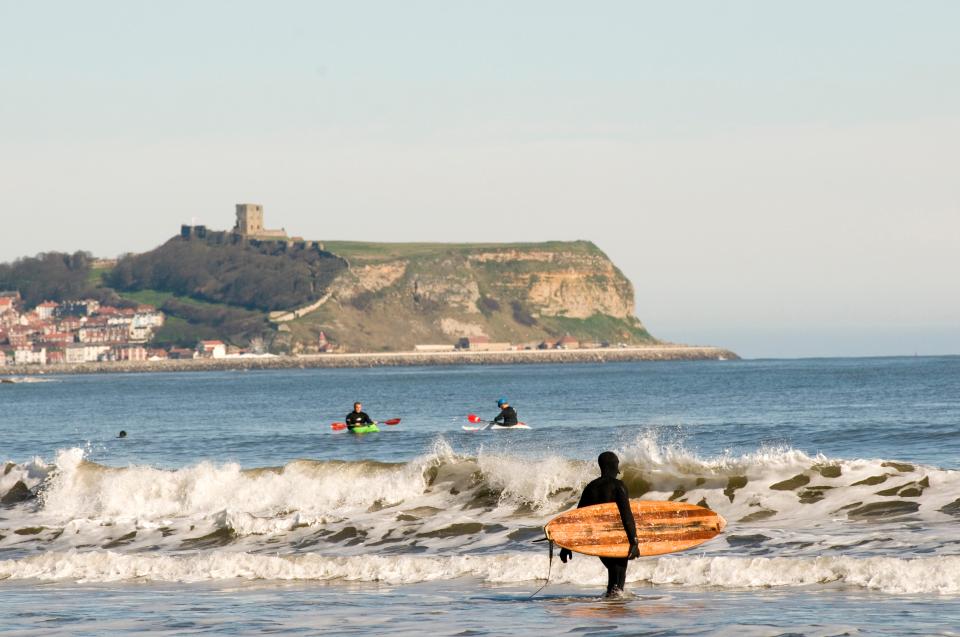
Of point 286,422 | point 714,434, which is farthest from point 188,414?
point 714,434

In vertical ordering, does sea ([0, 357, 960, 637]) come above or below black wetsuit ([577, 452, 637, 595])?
below

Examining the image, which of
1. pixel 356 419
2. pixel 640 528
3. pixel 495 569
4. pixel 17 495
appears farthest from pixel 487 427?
pixel 640 528

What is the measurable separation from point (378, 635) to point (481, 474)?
12.3 metres

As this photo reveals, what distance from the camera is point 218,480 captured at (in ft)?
98.6

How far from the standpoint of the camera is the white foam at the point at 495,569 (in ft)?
58.0

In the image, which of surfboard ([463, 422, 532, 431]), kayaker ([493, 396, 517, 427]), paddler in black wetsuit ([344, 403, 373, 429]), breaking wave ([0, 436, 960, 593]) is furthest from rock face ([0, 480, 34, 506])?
surfboard ([463, 422, 532, 431])

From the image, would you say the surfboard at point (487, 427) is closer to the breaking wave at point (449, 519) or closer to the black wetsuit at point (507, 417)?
the black wetsuit at point (507, 417)

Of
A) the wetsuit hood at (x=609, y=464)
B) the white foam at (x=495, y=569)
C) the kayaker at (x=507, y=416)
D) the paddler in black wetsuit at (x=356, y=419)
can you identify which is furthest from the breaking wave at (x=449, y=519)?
the kayaker at (x=507, y=416)

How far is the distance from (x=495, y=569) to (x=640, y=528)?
2995 mm

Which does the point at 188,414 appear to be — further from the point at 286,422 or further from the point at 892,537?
the point at 892,537

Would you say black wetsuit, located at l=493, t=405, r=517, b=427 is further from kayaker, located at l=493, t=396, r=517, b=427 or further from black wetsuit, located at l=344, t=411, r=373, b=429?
black wetsuit, located at l=344, t=411, r=373, b=429

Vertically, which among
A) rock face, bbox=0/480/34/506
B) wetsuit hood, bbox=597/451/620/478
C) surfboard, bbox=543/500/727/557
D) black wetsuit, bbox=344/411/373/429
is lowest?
rock face, bbox=0/480/34/506

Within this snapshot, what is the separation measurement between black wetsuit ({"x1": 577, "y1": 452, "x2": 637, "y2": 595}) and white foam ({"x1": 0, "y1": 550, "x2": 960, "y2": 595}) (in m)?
1.32

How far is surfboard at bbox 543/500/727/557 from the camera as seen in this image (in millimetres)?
17438
